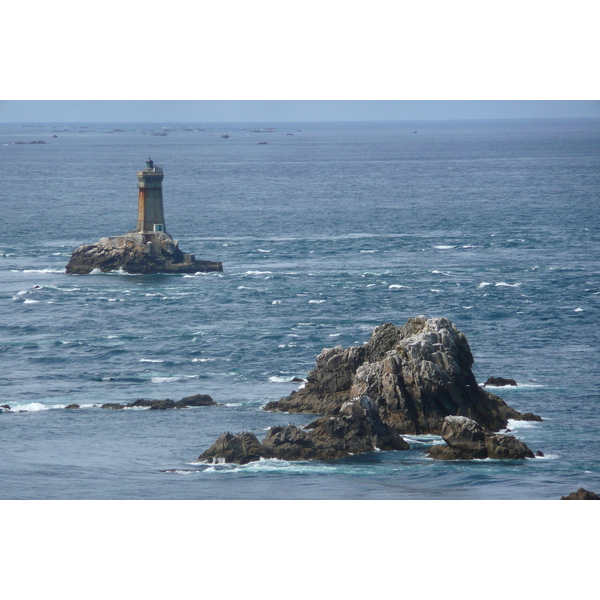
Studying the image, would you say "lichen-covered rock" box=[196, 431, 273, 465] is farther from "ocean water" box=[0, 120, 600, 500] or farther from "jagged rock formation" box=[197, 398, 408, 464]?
"ocean water" box=[0, 120, 600, 500]

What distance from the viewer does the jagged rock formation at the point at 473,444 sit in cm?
5116

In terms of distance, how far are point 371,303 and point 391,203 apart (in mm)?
95970

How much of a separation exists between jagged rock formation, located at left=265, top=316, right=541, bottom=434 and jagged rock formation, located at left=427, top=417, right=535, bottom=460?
4150mm

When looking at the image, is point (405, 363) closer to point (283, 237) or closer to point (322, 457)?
A: point (322, 457)

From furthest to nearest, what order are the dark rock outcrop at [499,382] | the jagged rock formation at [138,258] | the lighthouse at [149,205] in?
the lighthouse at [149,205], the jagged rock formation at [138,258], the dark rock outcrop at [499,382]

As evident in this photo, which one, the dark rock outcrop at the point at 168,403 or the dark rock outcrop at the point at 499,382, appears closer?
the dark rock outcrop at the point at 168,403

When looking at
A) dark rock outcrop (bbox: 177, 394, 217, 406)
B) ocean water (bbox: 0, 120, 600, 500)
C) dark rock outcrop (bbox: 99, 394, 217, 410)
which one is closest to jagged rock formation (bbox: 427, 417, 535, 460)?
ocean water (bbox: 0, 120, 600, 500)

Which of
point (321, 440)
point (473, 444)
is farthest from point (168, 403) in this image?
point (473, 444)

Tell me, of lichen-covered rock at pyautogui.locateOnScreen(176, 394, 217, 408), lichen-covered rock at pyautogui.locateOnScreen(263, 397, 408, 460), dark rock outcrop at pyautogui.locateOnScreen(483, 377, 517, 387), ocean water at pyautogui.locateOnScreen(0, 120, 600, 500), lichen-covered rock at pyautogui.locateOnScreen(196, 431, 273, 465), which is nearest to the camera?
ocean water at pyautogui.locateOnScreen(0, 120, 600, 500)

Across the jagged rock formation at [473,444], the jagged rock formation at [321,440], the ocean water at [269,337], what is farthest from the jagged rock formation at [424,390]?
the jagged rock formation at [473,444]

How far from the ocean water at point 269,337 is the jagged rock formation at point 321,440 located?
3.30 feet

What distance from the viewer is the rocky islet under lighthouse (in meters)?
116

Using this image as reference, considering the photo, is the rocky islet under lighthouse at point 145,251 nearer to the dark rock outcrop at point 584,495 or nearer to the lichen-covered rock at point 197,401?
the lichen-covered rock at point 197,401

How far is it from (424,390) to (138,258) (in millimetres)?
65512
